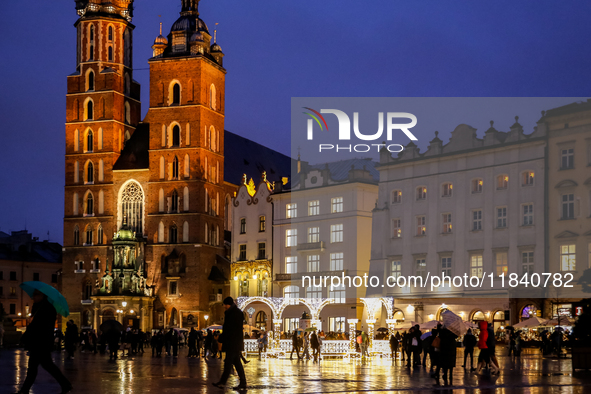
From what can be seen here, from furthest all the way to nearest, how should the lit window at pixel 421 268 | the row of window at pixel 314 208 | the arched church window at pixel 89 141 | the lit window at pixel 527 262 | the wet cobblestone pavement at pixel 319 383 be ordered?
1. the arched church window at pixel 89 141
2. the row of window at pixel 314 208
3. the lit window at pixel 421 268
4. the lit window at pixel 527 262
5. the wet cobblestone pavement at pixel 319 383

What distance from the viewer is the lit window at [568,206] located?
51.6 metres

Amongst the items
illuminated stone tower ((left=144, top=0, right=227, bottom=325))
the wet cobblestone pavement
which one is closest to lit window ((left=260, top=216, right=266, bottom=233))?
illuminated stone tower ((left=144, top=0, right=227, bottom=325))

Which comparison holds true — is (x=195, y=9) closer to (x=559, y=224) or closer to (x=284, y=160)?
(x=284, y=160)

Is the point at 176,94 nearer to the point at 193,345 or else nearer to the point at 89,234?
the point at 89,234

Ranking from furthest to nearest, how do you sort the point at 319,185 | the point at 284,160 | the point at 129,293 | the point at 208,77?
the point at 284,160, the point at 208,77, the point at 129,293, the point at 319,185

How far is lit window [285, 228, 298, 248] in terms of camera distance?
6800cm

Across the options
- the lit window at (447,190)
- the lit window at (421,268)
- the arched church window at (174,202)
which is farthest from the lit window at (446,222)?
the arched church window at (174,202)

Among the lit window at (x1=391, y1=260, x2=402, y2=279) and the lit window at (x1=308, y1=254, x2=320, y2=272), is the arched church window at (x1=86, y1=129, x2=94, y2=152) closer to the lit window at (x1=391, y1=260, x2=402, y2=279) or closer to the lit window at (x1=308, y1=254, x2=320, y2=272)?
the lit window at (x1=308, y1=254, x2=320, y2=272)

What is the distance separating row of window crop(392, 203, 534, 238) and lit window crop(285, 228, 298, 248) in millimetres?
9797

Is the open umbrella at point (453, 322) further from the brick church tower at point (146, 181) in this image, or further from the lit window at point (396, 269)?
the brick church tower at point (146, 181)

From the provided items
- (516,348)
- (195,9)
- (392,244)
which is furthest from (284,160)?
(516,348)

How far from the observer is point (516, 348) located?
131 feet

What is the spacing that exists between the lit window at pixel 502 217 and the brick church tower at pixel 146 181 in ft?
105

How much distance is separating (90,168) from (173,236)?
1061 cm
